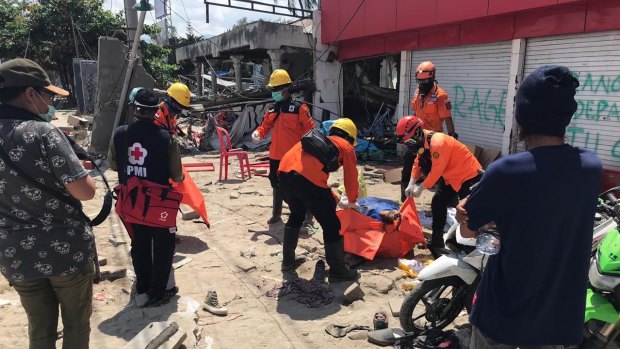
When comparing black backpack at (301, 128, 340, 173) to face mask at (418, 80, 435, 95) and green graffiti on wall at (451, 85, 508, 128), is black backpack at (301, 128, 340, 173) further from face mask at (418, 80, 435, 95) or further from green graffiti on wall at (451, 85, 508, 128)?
green graffiti on wall at (451, 85, 508, 128)

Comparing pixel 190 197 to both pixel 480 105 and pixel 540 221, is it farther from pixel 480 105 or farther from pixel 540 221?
pixel 480 105

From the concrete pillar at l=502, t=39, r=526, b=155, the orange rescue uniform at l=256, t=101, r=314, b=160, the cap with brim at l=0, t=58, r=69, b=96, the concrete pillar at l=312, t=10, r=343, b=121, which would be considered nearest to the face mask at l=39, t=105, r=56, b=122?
the cap with brim at l=0, t=58, r=69, b=96

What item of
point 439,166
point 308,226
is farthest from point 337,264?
point 308,226

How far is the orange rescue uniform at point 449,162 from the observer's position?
4.18 meters

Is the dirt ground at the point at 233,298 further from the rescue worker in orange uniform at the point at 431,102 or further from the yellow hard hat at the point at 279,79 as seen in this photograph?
the rescue worker in orange uniform at the point at 431,102

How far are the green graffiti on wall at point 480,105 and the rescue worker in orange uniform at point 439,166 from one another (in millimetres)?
4248

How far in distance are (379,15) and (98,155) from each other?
7.40m

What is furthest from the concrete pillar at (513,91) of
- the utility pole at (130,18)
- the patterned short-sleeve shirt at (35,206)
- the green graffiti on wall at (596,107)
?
the utility pole at (130,18)

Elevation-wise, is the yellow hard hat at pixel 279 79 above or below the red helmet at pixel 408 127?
above

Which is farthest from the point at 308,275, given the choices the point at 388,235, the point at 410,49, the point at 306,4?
the point at 306,4

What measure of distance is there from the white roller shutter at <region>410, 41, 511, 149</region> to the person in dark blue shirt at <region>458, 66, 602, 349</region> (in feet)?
23.6

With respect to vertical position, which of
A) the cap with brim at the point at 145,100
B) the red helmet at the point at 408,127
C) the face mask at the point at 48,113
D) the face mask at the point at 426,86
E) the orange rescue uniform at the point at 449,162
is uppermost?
the face mask at the point at 426,86

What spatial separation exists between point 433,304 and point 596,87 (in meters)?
5.42

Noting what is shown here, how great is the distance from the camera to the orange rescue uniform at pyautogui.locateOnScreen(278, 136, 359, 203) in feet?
12.7
